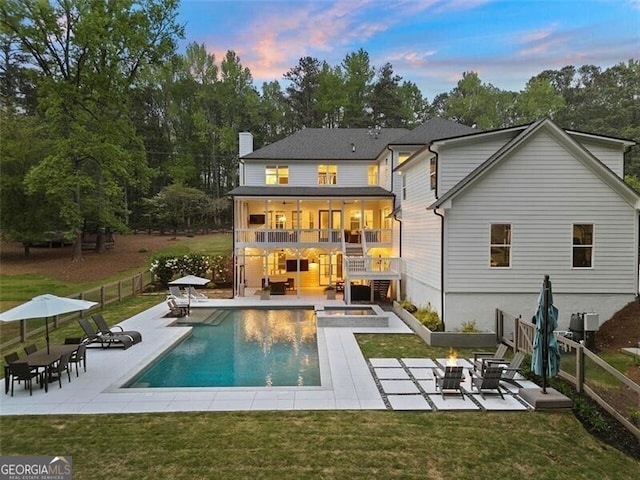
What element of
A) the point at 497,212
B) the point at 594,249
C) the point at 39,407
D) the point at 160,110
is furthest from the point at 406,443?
the point at 160,110

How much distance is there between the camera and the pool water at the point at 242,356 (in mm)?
10531

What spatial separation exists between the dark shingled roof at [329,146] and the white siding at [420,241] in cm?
690

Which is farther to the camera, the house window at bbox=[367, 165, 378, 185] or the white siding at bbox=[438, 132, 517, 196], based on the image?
the house window at bbox=[367, 165, 378, 185]

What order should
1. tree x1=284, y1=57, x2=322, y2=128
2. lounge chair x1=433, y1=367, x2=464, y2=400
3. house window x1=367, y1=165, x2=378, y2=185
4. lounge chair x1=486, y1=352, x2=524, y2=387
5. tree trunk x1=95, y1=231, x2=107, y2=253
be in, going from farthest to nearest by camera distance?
tree x1=284, y1=57, x2=322, y2=128, tree trunk x1=95, y1=231, x2=107, y2=253, house window x1=367, y1=165, x2=378, y2=185, lounge chair x1=486, y1=352, x2=524, y2=387, lounge chair x1=433, y1=367, x2=464, y2=400

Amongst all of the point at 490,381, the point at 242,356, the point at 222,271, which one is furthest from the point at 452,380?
the point at 222,271

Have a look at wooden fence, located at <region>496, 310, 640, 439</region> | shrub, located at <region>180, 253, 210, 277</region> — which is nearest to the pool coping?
wooden fence, located at <region>496, 310, 640, 439</region>

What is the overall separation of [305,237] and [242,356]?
11.2 m

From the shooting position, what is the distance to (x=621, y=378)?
752 cm

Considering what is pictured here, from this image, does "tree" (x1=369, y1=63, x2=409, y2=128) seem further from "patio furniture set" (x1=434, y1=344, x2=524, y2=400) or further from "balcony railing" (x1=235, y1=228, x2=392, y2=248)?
"patio furniture set" (x1=434, y1=344, x2=524, y2=400)

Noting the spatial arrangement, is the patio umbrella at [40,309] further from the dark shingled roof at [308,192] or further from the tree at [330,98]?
the tree at [330,98]

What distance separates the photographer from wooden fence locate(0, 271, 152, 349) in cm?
1386

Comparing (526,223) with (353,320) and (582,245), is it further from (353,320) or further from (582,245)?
(353,320)

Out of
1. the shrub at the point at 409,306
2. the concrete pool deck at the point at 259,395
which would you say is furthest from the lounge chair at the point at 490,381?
the shrub at the point at 409,306

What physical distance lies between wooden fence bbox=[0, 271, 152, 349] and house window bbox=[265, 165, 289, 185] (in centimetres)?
1010
